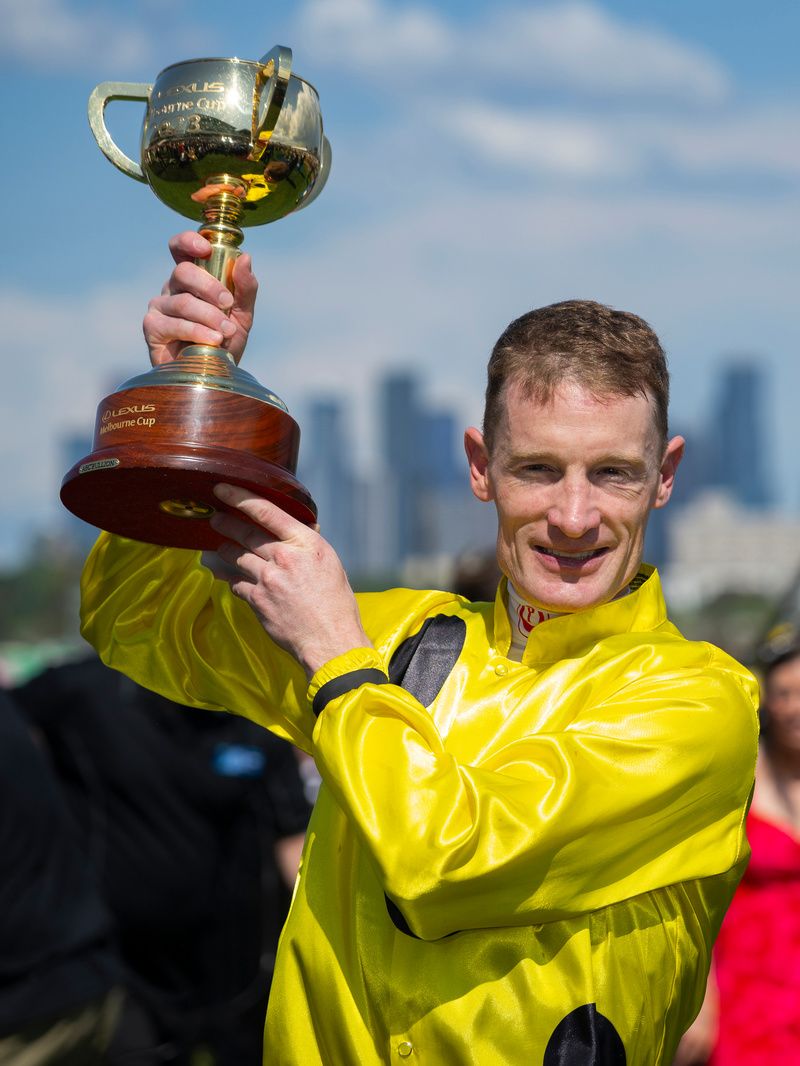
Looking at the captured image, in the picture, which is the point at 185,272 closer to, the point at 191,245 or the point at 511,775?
the point at 191,245

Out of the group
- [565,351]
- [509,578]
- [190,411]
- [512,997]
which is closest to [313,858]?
[512,997]

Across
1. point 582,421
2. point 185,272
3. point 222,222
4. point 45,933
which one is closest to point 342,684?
point 582,421

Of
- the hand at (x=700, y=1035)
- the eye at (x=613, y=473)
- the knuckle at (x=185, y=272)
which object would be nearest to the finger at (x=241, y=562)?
the knuckle at (x=185, y=272)

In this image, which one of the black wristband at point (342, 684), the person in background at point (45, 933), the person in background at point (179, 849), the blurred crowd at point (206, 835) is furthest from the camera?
the person in background at point (179, 849)

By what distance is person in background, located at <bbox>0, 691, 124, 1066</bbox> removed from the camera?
12.4 ft

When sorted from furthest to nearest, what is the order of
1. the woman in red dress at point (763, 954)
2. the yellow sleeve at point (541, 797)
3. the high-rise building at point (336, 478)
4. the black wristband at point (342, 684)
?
the high-rise building at point (336, 478) → the woman in red dress at point (763, 954) → the black wristband at point (342, 684) → the yellow sleeve at point (541, 797)

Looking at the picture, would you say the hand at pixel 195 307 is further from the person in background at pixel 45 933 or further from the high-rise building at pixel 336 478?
the high-rise building at pixel 336 478

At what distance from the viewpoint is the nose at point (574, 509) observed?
280cm

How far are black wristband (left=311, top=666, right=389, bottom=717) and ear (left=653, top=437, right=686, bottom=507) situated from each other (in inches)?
28.5

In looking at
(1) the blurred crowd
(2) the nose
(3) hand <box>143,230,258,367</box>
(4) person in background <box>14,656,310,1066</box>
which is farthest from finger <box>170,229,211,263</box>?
(4) person in background <box>14,656,310,1066</box>

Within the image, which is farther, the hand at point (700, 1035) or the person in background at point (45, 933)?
the hand at point (700, 1035)

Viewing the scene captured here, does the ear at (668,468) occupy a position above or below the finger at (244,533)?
above

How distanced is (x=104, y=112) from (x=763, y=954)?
137 inches

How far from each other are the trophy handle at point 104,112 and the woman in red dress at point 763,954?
10.1 feet
